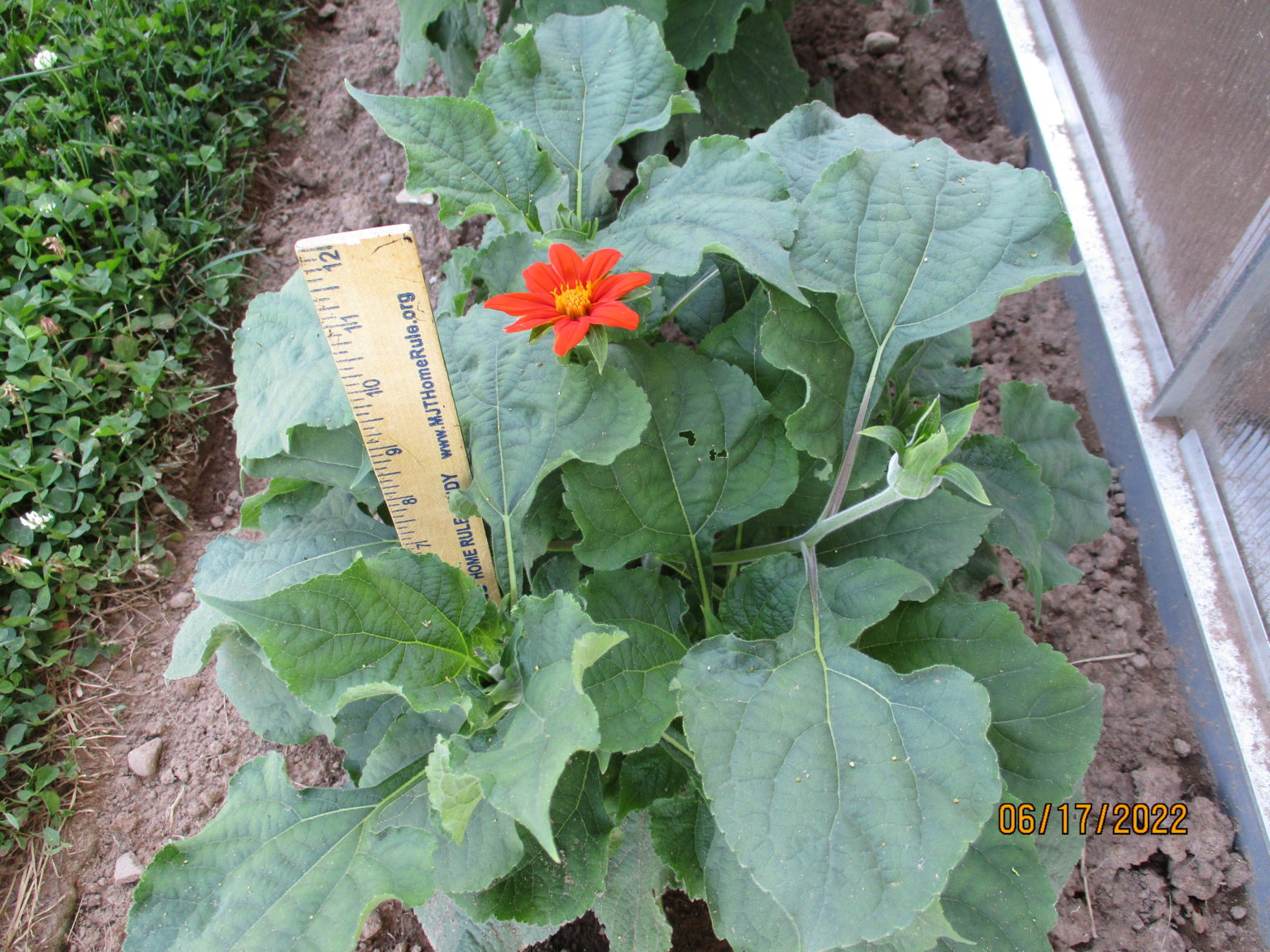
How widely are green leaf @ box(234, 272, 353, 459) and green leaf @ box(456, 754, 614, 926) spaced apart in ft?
2.31

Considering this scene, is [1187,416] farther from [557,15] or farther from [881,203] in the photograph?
[557,15]

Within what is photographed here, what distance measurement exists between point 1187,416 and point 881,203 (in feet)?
4.33

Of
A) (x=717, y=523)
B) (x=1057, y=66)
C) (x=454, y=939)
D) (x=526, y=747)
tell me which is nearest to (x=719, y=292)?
(x=717, y=523)

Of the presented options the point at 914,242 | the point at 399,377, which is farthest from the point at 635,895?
the point at 914,242

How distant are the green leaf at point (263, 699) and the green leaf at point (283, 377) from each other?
36cm

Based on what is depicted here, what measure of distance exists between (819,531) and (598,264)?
60 centimetres

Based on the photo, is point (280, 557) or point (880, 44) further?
point (880, 44)

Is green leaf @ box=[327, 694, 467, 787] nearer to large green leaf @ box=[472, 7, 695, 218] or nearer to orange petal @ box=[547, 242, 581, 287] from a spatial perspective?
orange petal @ box=[547, 242, 581, 287]

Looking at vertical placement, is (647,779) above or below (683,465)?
below

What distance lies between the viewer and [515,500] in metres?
1.47

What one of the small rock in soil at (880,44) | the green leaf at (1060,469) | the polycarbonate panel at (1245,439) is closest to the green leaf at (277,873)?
the green leaf at (1060,469)

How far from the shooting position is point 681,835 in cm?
143

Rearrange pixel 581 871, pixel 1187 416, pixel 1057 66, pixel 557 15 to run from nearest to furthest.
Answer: pixel 581 871
pixel 557 15
pixel 1187 416
pixel 1057 66

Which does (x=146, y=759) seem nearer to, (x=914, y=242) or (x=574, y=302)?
(x=574, y=302)
